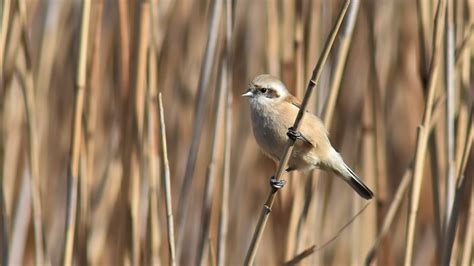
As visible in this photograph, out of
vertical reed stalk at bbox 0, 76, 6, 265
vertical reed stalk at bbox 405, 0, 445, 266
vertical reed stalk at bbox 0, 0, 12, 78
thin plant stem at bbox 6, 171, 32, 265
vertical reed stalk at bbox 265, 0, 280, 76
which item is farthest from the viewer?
thin plant stem at bbox 6, 171, 32, 265

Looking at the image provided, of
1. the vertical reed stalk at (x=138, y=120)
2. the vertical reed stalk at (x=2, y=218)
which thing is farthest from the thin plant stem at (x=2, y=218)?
the vertical reed stalk at (x=138, y=120)

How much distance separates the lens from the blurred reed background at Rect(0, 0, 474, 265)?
161 centimetres

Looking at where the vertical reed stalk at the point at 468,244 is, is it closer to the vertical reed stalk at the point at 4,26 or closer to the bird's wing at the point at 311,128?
the bird's wing at the point at 311,128

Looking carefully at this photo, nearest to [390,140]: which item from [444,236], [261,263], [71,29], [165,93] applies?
[261,263]

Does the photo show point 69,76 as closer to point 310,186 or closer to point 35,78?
point 35,78

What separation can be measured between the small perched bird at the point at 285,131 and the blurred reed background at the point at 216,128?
0.15 feet

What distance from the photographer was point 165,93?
2.45 meters

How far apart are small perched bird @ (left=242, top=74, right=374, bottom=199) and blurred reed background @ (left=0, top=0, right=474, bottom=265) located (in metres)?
0.05

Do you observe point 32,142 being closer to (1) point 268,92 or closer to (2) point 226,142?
(2) point 226,142

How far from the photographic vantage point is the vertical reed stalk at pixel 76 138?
1.49 meters

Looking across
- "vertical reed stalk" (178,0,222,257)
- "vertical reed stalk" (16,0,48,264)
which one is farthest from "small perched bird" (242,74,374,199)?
"vertical reed stalk" (16,0,48,264)

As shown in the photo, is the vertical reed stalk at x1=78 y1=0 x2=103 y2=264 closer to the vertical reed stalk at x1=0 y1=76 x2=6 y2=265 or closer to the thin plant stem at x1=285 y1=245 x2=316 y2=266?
the vertical reed stalk at x1=0 y1=76 x2=6 y2=265

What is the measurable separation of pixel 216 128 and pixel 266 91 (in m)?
0.29

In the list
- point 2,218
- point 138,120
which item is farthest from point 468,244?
point 2,218
